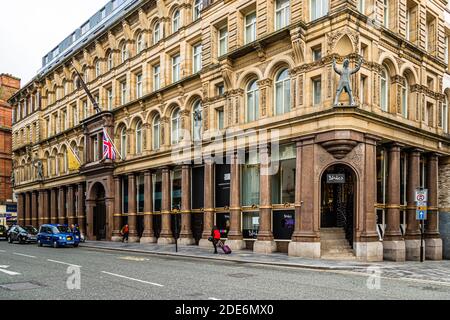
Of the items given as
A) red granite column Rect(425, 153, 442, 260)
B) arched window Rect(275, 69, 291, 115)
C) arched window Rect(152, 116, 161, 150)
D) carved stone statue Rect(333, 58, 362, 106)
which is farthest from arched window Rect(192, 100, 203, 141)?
red granite column Rect(425, 153, 442, 260)

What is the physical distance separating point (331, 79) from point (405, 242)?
35.0 feet

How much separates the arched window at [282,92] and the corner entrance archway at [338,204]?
4.27 meters

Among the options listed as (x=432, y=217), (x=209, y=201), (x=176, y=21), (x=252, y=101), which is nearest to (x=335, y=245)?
(x=432, y=217)

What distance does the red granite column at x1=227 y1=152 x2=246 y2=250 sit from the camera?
26.1 meters

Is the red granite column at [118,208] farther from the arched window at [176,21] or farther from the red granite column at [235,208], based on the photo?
the red granite column at [235,208]

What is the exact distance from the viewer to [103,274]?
1514 cm

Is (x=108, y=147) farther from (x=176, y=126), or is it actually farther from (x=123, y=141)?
(x=176, y=126)

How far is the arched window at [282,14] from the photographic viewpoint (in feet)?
80.2

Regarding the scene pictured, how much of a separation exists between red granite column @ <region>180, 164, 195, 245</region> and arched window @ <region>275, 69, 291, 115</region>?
29.3ft

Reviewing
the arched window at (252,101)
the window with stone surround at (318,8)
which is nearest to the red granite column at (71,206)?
the arched window at (252,101)

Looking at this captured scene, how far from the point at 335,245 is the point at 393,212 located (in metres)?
4.16

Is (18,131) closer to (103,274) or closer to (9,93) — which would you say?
(9,93)

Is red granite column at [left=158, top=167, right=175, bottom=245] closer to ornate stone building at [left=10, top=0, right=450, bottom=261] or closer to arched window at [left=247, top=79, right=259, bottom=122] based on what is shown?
ornate stone building at [left=10, top=0, right=450, bottom=261]
